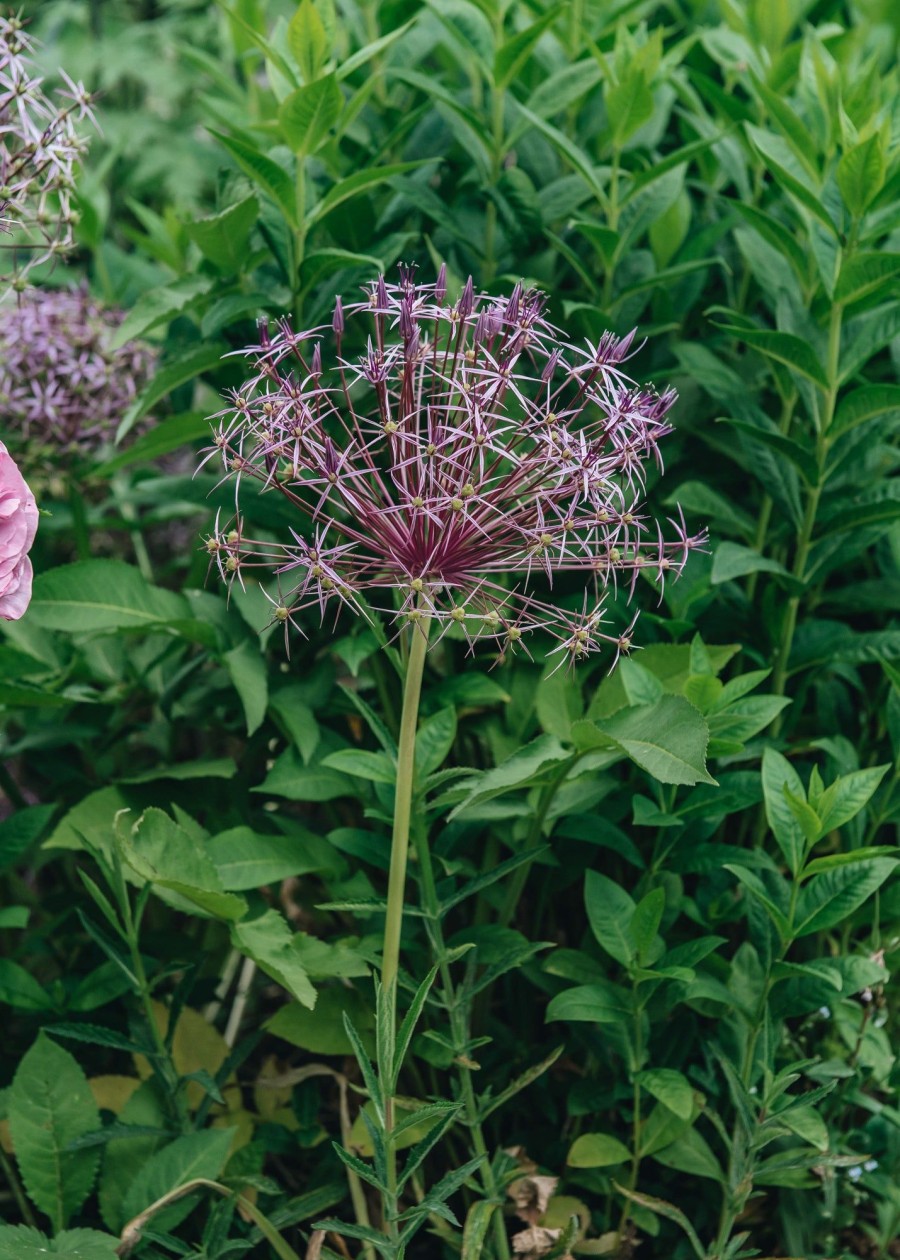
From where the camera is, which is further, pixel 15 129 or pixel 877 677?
pixel 877 677

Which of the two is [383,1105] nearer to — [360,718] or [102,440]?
[360,718]

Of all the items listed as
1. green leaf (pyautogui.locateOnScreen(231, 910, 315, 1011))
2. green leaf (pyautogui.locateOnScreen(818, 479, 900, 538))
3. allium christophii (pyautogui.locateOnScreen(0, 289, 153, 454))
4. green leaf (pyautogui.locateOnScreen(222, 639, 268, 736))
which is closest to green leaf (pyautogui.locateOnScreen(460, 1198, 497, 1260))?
green leaf (pyautogui.locateOnScreen(231, 910, 315, 1011))

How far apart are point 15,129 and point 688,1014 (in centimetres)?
97

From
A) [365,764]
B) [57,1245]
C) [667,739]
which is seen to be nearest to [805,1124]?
[667,739]

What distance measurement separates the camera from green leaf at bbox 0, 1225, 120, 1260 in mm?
979

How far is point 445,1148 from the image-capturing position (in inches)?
49.7

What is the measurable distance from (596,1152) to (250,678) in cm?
53

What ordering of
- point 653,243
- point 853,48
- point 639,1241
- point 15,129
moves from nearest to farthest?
point 15,129 < point 639,1241 < point 653,243 < point 853,48

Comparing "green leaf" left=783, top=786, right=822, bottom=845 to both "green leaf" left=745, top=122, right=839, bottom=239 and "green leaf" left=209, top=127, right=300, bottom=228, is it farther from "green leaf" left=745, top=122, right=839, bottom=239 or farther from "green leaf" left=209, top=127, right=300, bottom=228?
"green leaf" left=209, top=127, right=300, bottom=228

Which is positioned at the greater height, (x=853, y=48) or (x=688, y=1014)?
(x=853, y=48)

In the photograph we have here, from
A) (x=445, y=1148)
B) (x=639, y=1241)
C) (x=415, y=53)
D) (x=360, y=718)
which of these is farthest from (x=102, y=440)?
(x=639, y=1241)

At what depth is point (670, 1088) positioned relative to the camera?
3.52ft

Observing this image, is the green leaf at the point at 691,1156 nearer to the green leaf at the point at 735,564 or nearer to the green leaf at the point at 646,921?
the green leaf at the point at 646,921

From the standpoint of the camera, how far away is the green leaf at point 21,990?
1222 millimetres
